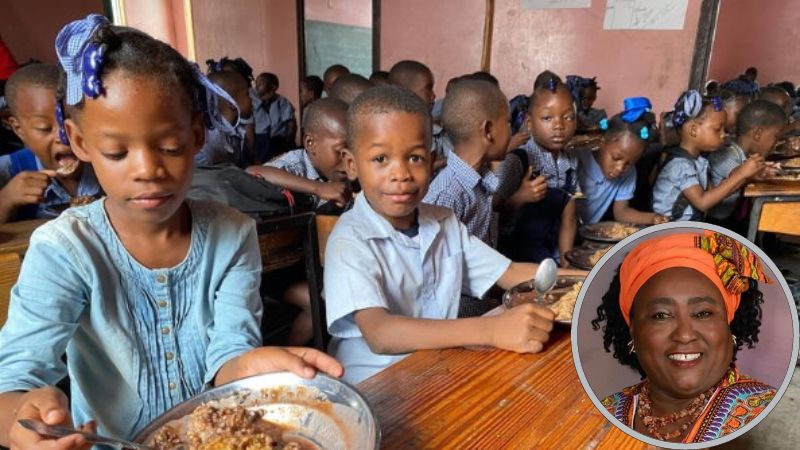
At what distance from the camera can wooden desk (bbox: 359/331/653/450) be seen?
0.73 metres

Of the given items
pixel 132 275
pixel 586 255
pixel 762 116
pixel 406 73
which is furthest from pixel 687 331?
pixel 406 73

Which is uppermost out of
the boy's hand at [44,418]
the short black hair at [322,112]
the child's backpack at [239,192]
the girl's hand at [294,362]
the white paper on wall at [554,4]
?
the white paper on wall at [554,4]

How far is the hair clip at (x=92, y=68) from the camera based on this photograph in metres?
0.79

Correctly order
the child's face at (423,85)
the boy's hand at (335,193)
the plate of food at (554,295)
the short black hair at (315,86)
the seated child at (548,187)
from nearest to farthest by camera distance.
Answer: the plate of food at (554,295), the boy's hand at (335,193), the seated child at (548,187), the child's face at (423,85), the short black hair at (315,86)

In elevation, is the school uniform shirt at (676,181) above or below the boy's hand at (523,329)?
below

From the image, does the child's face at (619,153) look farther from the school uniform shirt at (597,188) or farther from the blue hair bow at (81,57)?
the blue hair bow at (81,57)

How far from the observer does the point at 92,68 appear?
79 cm

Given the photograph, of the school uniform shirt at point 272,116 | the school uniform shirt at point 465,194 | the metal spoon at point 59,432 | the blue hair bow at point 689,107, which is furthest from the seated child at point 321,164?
the school uniform shirt at point 272,116

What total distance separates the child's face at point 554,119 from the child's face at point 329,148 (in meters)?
1.04

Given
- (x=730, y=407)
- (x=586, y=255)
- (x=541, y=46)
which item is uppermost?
(x=541, y=46)

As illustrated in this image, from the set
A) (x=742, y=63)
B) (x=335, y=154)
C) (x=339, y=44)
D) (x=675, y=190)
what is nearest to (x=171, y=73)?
(x=335, y=154)

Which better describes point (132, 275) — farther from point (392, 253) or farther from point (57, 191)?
point (57, 191)

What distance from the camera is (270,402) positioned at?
29.9 inches

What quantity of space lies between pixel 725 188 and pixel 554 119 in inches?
42.1
